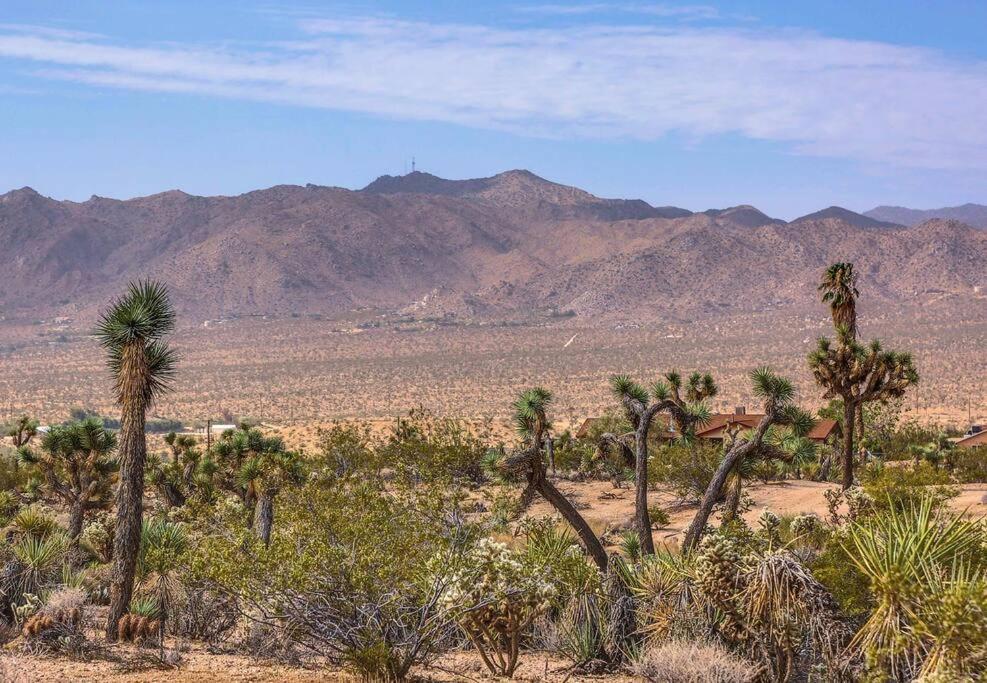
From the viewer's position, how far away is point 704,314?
156 meters

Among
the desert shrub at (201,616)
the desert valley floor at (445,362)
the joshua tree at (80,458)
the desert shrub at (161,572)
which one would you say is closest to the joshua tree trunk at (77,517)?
the joshua tree at (80,458)

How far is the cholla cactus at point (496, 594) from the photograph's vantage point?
13844 millimetres

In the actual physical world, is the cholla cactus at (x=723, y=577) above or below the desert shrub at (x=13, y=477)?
above

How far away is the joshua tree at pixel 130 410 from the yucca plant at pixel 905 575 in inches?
396

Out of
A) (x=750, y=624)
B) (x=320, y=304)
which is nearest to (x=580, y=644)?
(x=750, y=624)

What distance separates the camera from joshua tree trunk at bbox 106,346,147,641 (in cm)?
1686

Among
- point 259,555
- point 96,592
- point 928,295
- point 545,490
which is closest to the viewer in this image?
point 259,555

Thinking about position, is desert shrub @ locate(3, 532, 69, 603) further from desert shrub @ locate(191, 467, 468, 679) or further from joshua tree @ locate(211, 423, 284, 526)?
joshua tree @ locate(211, 423, 284, 526)

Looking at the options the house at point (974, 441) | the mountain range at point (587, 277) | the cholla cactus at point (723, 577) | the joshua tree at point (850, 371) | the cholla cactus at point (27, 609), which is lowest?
the cholla cactus at point (27, 609)

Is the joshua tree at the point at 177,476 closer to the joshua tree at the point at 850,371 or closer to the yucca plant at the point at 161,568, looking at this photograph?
the yucca plant at the point at 161,568

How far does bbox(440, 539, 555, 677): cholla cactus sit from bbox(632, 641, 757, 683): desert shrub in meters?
1.47

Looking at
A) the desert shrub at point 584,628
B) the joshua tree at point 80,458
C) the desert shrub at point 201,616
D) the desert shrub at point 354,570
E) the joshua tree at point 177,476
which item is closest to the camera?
the desert shrub at point 354,570

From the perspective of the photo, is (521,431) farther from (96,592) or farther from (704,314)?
(704,314)

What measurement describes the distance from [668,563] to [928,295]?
149 meters
